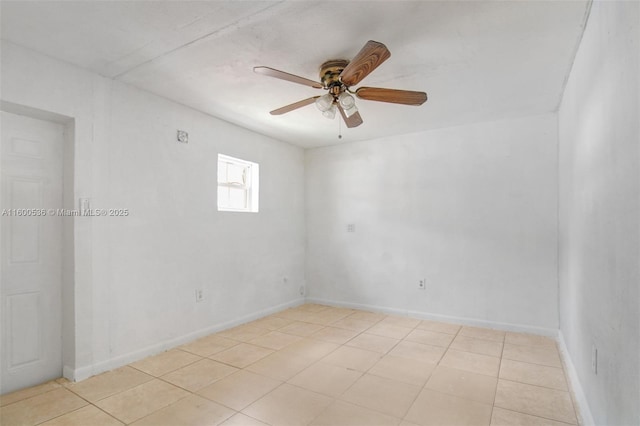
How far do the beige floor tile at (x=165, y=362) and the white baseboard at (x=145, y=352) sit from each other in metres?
0.06

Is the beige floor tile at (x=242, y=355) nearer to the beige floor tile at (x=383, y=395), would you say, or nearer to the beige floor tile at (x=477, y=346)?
the beige floor tile at (x=383, y=395)

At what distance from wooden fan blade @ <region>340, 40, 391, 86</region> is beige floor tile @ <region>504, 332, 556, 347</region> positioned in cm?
307

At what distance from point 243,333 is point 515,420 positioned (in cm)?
266

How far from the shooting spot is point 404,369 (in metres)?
2.81

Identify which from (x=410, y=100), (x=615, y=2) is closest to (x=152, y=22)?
(x=410, y=100)

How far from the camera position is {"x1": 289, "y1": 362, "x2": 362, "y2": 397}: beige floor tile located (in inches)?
97.8

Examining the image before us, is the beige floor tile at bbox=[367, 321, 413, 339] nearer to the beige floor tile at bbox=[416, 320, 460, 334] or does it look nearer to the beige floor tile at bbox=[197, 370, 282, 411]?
the beige floor tile at bbox=[416, 320, 460, 334]

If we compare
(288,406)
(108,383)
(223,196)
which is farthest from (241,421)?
(223,196)

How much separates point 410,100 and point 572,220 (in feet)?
5.34

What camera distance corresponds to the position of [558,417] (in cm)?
209

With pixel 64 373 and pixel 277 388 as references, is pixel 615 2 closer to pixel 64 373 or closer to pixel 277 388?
pixel 277 388

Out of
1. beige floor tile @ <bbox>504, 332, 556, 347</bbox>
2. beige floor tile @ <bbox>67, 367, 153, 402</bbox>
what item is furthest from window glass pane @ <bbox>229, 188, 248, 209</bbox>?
beige floor tile @ <bbox>504, 332, 556, 347</bbox>

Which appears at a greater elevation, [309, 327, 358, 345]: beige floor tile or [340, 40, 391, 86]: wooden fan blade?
[340, 40, 391, 86]: wooden fan blade

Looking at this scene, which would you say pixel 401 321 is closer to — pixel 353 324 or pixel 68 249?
pixel 353 324
